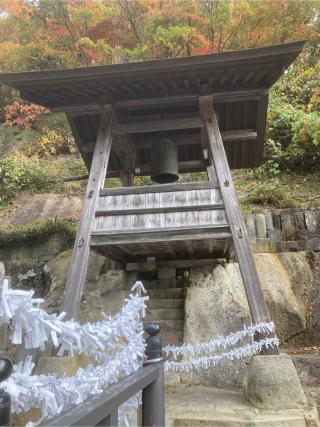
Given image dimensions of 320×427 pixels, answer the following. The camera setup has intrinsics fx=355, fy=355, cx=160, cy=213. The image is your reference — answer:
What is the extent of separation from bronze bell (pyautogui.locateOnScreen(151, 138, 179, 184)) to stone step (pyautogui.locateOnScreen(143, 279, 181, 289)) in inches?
79.9

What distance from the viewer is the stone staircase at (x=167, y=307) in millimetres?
5883

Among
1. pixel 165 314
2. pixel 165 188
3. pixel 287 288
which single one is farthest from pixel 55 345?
pixel 287 288

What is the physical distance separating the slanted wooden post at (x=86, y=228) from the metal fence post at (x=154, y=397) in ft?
8.40

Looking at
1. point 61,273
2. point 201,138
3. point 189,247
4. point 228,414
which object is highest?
point 201,138

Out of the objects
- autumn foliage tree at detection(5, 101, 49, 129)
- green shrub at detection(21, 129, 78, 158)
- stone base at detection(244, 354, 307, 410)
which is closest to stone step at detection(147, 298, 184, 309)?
stone base at detection(244, 354, 307, 410)

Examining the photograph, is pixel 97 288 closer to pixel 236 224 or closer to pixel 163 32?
pixel 236 224

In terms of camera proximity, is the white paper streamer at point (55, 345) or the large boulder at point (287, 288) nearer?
the white paper streamer at point (55, 345)

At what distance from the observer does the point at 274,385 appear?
12.5ft

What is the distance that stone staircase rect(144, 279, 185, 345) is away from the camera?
5.88m

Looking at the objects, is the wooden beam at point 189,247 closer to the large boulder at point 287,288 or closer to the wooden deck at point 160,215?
the wooden deck at point 160,215

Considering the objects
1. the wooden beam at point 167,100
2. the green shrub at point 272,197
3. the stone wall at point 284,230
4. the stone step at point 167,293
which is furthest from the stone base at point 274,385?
the green shrub at point 272,197

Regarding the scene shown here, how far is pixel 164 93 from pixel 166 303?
3568 millimetres

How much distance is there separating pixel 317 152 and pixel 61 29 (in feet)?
37.6

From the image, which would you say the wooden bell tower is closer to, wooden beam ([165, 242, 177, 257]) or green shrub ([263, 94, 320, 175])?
wooden beam ([165, 242, 177, 257])
